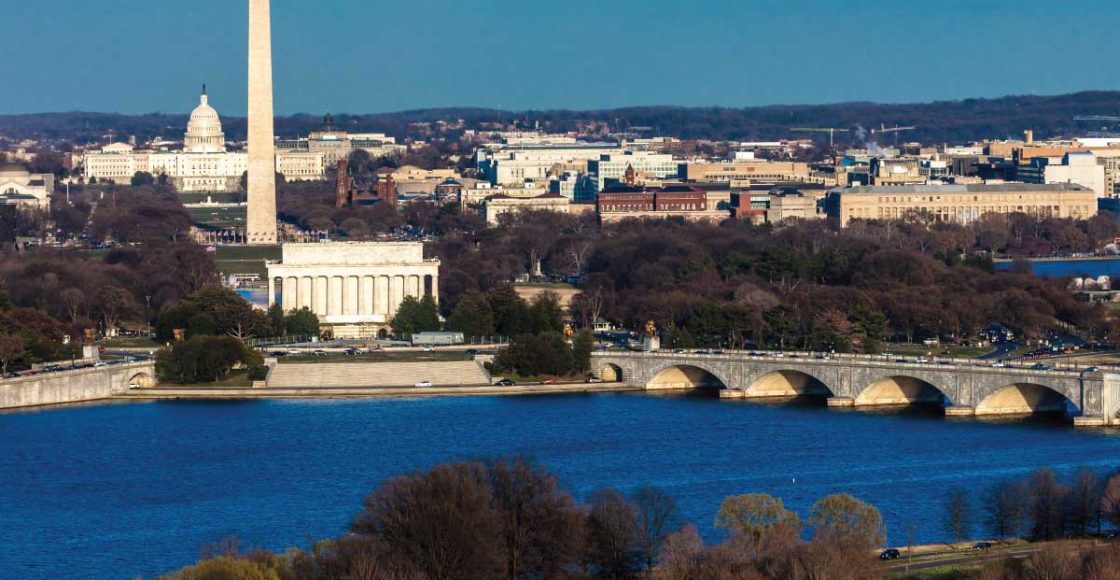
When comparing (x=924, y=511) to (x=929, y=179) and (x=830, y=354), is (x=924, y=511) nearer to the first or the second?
(x=830, y=354)

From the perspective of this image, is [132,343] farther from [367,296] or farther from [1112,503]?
[1112,503]

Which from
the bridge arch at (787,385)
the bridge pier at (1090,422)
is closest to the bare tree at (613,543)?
the bridge pier at (1090,422)

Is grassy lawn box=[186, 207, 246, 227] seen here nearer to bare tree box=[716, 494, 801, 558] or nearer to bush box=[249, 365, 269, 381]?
bush box=[249, 365, 269, 381]

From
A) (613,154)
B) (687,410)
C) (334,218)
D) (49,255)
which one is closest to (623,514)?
(687,410)

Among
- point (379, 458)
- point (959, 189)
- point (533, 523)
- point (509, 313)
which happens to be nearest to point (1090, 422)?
point (379, 458)

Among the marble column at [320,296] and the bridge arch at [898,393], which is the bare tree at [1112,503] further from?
the marble column at [320,296]

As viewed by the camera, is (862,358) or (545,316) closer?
(862,358)
